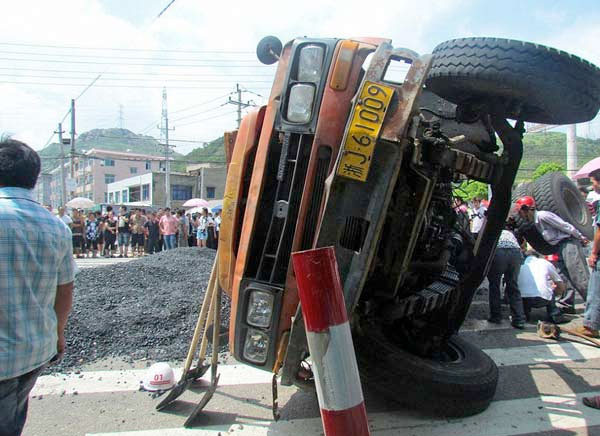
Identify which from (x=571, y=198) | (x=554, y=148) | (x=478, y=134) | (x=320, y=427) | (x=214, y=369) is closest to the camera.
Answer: (x=320, y=427)

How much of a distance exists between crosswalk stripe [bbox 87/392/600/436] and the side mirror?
2488 mm

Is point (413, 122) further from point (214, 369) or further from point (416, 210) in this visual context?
point (214, 369)

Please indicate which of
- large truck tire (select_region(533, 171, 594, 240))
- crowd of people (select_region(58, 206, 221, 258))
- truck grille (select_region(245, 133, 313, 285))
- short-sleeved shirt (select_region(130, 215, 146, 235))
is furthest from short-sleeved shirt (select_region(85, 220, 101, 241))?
truck grille (select_region(245, 133, 313, 285))

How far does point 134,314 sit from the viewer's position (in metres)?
5.14

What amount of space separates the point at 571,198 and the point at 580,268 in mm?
2284

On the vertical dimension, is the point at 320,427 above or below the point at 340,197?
below

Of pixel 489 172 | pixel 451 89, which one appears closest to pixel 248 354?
pixel 489 172

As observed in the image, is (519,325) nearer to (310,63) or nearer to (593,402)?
(593,402)

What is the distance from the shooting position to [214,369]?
3.18 meters

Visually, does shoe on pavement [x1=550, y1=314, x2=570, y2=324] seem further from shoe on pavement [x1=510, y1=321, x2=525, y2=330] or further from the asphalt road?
the asphalt road

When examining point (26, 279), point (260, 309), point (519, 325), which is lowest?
point (519, 325)

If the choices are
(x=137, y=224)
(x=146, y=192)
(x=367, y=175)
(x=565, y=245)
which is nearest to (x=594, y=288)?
(x=565, y=245)

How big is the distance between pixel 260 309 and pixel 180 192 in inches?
2147

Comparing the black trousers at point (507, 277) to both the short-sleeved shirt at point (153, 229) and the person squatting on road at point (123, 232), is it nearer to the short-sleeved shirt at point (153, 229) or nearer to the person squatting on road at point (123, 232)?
the short-sleeved shirt at point (153, 229)
